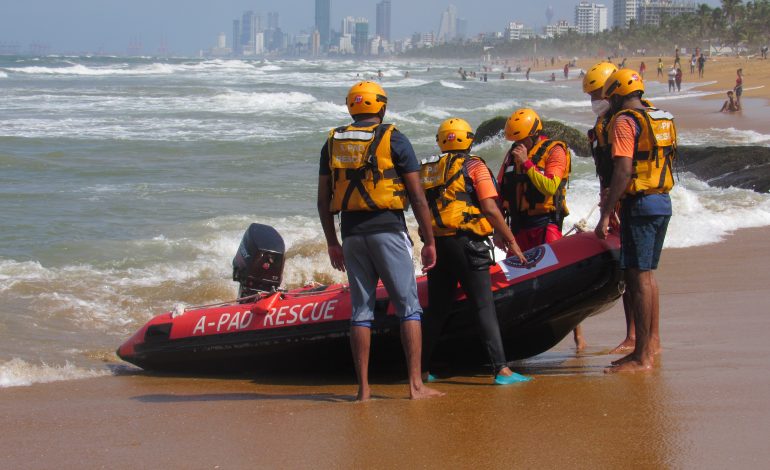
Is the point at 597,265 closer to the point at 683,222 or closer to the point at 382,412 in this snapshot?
the point at 382,412

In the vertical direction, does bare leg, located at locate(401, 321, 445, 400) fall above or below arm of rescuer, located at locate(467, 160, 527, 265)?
below

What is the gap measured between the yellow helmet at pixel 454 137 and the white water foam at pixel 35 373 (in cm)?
287

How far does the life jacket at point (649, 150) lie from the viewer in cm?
537

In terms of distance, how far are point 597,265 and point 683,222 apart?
659 cm

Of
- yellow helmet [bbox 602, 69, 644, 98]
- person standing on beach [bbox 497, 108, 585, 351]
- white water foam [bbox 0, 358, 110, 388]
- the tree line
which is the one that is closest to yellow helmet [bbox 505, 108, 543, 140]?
person standing on beach [bbox 497, 108, 585, 351]

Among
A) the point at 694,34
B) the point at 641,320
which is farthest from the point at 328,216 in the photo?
the point at 694,34

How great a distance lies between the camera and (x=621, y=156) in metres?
5.34

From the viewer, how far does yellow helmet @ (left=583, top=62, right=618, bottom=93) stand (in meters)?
6.08

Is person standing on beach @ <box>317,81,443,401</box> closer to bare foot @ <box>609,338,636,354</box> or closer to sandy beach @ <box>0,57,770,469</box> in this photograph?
sandy beach @ <box>0,57,770,469</box>

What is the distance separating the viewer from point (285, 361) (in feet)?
20.4

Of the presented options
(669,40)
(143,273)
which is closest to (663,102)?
(143,273)

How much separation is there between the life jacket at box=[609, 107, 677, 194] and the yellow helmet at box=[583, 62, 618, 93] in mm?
707

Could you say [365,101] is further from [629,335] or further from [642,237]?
[629,335]

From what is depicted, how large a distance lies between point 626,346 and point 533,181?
119 centimetres
